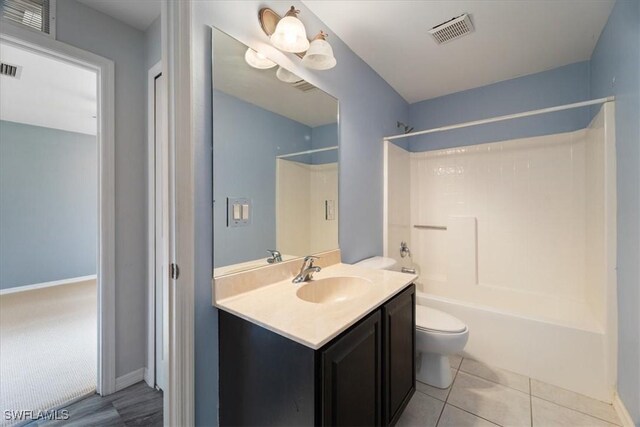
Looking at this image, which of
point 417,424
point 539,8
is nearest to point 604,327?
point 417,424

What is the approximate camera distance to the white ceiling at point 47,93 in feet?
7.09

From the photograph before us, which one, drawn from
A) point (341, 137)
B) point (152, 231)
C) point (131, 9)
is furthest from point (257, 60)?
point (152, 231)

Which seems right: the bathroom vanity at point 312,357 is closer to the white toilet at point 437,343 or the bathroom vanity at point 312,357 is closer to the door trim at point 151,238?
the white toilet at point 437,343

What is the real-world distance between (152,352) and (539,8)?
322 centimetres

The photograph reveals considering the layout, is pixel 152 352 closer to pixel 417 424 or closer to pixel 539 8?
pixel 417 424

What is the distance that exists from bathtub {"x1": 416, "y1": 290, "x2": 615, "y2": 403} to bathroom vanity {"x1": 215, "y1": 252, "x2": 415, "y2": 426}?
0.96 metres

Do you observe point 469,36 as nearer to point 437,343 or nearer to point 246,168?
point 246,168

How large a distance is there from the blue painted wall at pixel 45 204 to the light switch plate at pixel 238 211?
305cm

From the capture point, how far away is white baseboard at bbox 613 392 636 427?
4.38 ft

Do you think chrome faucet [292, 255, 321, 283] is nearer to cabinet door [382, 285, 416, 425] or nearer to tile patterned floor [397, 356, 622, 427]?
cabinet door [382, 285, 416, 425]

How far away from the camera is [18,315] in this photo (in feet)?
8.89

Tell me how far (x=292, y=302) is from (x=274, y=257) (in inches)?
13.7

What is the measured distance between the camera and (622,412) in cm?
141

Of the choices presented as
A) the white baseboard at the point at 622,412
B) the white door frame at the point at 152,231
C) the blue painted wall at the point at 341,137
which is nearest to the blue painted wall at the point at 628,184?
the white baseboard at the point at 622,412
